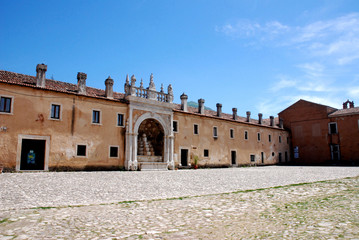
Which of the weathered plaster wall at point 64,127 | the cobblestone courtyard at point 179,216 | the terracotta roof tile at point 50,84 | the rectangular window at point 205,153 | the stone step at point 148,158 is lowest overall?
the cobblestone courtyard at point 179,216

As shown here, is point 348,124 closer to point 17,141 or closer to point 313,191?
point 313,191

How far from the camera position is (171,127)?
956 inches

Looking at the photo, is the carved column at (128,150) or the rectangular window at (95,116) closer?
the rectangular window at (95,116)

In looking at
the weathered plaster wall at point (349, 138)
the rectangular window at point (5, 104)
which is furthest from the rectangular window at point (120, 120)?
the weathered plaster wall at point (349, 138)

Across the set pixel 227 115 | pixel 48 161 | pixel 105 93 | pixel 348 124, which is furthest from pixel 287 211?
pixel 348 124

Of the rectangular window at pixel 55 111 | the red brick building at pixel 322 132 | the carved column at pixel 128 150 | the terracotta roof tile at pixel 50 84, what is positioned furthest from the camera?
the red brick building at pixel 322 132

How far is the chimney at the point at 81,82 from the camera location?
19.8 m

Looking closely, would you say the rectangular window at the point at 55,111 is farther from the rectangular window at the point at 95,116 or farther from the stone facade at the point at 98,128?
the rectangular window at the point at 95,116

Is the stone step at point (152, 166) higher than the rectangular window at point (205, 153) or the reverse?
the reverse

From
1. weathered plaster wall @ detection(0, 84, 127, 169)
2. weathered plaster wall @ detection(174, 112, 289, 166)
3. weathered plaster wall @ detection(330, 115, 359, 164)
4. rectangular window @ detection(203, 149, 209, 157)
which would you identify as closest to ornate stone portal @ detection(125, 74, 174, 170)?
weathered plaster wall @ detection(0, 84, 127, 169)

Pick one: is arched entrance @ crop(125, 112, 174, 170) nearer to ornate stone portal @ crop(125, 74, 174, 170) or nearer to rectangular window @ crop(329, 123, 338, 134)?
ornate stone portal @ crop(125, 74, 174, 170)

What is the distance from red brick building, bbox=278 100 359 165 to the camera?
34.4 m

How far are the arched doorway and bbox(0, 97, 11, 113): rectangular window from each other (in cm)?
1003

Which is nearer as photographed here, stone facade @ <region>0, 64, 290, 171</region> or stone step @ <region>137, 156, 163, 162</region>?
stone facade @ <region>0, 64, 290, 171</region>
